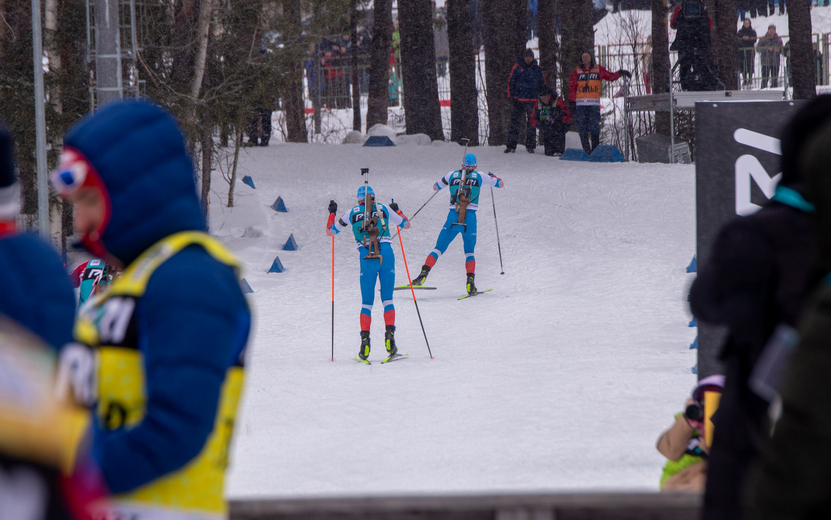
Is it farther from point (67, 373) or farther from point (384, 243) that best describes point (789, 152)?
point (384, 243)

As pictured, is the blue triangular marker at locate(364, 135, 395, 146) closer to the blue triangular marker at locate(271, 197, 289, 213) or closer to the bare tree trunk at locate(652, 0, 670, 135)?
the blue triangular marker at locate(271, 197, 289, 213)

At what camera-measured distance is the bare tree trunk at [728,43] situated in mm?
21328

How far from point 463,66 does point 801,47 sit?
8.73 metres

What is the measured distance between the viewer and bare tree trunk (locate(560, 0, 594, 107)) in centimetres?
2331

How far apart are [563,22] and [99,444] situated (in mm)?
26298

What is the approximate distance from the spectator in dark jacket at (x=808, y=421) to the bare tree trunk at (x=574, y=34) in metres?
22.1

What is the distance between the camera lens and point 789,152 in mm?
1810

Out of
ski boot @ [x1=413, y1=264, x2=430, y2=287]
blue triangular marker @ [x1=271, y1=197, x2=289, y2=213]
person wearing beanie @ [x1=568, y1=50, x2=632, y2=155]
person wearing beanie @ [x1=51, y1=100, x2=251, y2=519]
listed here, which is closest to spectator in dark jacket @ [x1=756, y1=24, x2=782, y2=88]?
person wearing beanie @ [x1=568, y1=50, x2=632, y2=155]

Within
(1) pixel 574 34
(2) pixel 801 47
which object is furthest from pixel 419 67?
(2) pixel 801 47

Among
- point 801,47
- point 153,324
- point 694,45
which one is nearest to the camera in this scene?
point 153,324

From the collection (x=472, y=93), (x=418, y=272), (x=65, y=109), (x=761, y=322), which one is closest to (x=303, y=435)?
(x=761, y=322)

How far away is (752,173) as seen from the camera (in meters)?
4.28

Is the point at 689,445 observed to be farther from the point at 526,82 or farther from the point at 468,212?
the point at 526,82

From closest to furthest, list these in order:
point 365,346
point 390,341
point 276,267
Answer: point 365,346, point 390,341, point 276,267
